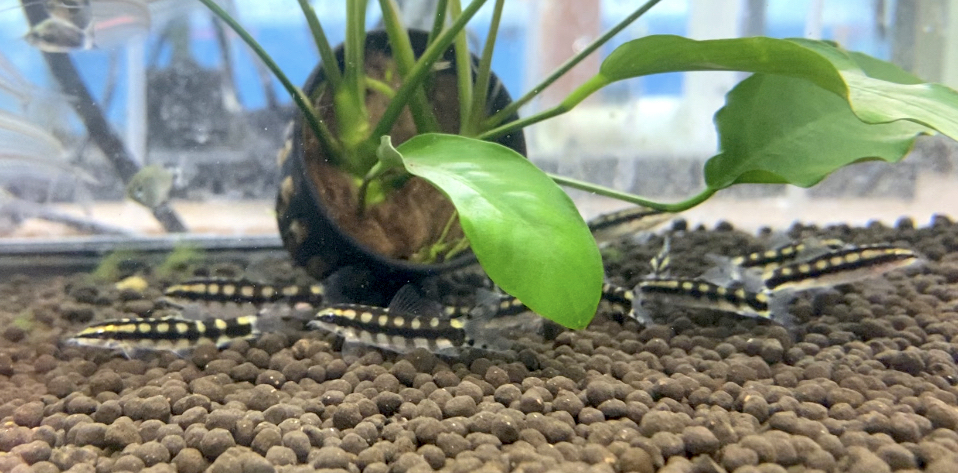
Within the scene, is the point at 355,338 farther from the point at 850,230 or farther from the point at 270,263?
the point at 850,230

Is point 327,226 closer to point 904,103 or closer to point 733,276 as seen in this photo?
point 733,276

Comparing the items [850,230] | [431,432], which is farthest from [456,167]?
[850,230]

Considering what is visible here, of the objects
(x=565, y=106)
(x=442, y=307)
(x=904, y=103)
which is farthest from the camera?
(x=442, y=307)

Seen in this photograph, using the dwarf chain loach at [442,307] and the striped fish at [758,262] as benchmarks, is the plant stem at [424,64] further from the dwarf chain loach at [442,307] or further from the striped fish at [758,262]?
the striped fish at [758,262]

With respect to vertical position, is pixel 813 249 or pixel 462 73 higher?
pixel 462 73

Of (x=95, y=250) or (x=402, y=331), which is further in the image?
(x=95, y=250)

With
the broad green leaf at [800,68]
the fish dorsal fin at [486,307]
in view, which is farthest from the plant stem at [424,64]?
the fish dorsal fin at [486,307]

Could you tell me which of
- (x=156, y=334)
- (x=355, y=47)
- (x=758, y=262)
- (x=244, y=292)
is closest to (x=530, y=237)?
(x=355, y=47)
